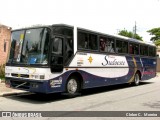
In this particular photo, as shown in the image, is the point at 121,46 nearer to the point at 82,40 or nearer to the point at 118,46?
the point at 118,46

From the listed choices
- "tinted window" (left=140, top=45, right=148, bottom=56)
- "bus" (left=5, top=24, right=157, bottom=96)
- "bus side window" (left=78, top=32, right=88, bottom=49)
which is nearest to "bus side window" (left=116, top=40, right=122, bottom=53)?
"bus" (left=5, top=24, right=157, bottom=96)

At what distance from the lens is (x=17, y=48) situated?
1213 cm

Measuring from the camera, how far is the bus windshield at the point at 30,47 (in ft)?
36.9

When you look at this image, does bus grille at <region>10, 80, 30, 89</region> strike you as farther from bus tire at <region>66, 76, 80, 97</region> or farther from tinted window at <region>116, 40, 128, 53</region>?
tinted window at <region>116, 40, 128, 53</region>

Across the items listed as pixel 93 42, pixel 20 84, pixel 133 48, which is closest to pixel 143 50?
pixel 133 48

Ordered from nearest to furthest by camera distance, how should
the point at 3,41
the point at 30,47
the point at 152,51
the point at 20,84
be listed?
1. the point at 30,47
2. the point at 20,84
3. the point at 3,41
4. the point at 152,51

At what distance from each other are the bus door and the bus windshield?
0.97 feet

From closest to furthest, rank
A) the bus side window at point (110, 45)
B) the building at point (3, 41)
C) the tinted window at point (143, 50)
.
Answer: the bus side window at point (110, 45) < the tinted window at point (143, 50) < the building at point (3, 41)

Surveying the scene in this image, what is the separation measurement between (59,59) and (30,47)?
123 cm

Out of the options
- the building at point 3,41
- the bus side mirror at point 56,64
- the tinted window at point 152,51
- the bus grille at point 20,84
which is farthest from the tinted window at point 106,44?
the building at point 3,41

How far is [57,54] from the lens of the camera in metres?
11.6

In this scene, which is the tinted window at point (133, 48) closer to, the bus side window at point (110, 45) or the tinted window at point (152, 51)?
the bus side window at point (110, 45)

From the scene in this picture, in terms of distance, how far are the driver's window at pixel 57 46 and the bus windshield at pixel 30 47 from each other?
34 centimetres

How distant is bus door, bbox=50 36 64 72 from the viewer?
1134 cm
